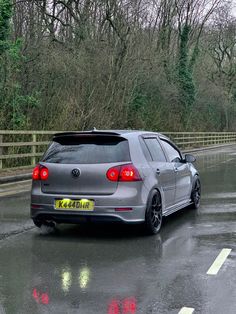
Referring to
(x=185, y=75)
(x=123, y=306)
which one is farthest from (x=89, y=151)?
(x=185, y=75)

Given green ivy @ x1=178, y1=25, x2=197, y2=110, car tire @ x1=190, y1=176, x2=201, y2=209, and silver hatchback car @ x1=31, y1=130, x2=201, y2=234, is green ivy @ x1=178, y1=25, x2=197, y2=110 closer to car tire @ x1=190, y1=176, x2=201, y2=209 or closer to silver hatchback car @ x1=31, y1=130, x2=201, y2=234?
car tire @ x1=190, y1=176, x2=201, y2=209

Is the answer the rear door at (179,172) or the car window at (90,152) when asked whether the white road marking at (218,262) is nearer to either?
the car window at (90,152)

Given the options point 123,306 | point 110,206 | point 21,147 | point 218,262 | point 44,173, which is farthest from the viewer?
point 21,147

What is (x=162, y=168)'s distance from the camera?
842 centimetres

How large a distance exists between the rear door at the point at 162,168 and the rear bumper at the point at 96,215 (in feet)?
2.80

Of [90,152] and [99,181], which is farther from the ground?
[90,152]

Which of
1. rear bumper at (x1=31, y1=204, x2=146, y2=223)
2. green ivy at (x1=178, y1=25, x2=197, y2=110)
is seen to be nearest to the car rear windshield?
rear bumper at (x1=31, y1=204, x2=146, y2=223)

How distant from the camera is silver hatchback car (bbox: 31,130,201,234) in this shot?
7.41 metres

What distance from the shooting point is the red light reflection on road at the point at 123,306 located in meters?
4.56

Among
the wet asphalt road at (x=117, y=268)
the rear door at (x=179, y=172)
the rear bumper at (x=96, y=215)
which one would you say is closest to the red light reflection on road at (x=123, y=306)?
the wet asphalt road at (x=117, y=268)

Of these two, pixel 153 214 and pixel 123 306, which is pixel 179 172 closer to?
pixel 153 214

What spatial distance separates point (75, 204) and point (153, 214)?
1219mm

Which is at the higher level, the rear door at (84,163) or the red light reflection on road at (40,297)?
the rear door at (84,163)

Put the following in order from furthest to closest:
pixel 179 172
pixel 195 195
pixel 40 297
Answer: pixel 195 195 < pixel 179 172 < pixel 40 297
